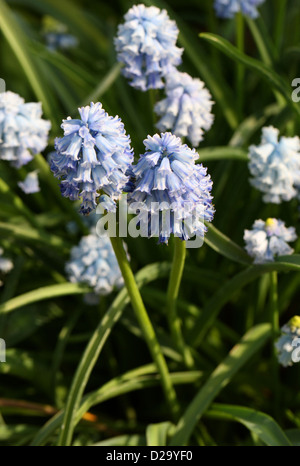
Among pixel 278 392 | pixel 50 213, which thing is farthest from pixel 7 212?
pixel 278 392

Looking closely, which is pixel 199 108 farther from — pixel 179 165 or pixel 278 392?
pixel 278 392

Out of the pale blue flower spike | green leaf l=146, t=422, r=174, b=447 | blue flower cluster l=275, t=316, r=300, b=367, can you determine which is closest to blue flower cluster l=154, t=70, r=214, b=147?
blue flower cluster l=275, t=316, r=300, b=367

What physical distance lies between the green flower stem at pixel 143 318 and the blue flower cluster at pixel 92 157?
0.28 meters

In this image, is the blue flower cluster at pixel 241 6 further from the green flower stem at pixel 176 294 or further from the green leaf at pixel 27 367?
the green leaf at pixel 27 367

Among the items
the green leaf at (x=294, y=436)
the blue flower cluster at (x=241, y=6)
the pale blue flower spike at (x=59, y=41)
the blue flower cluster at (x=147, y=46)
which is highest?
the pale blue flower spike at (x=59, y=41)

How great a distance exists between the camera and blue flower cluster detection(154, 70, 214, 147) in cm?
284

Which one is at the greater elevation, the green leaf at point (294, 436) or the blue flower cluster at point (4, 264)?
the blue flower cluster at point (4, 264)

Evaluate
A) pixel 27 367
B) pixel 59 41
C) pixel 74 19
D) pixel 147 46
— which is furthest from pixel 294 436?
pixel 74 19

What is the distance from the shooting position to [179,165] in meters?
1.83

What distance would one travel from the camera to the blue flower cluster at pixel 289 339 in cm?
246

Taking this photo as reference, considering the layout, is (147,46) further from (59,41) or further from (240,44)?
(59,41)

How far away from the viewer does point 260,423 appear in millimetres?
2746

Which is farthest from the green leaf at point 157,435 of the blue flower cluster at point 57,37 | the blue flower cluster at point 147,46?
the blue flower cluster at point 57,37
